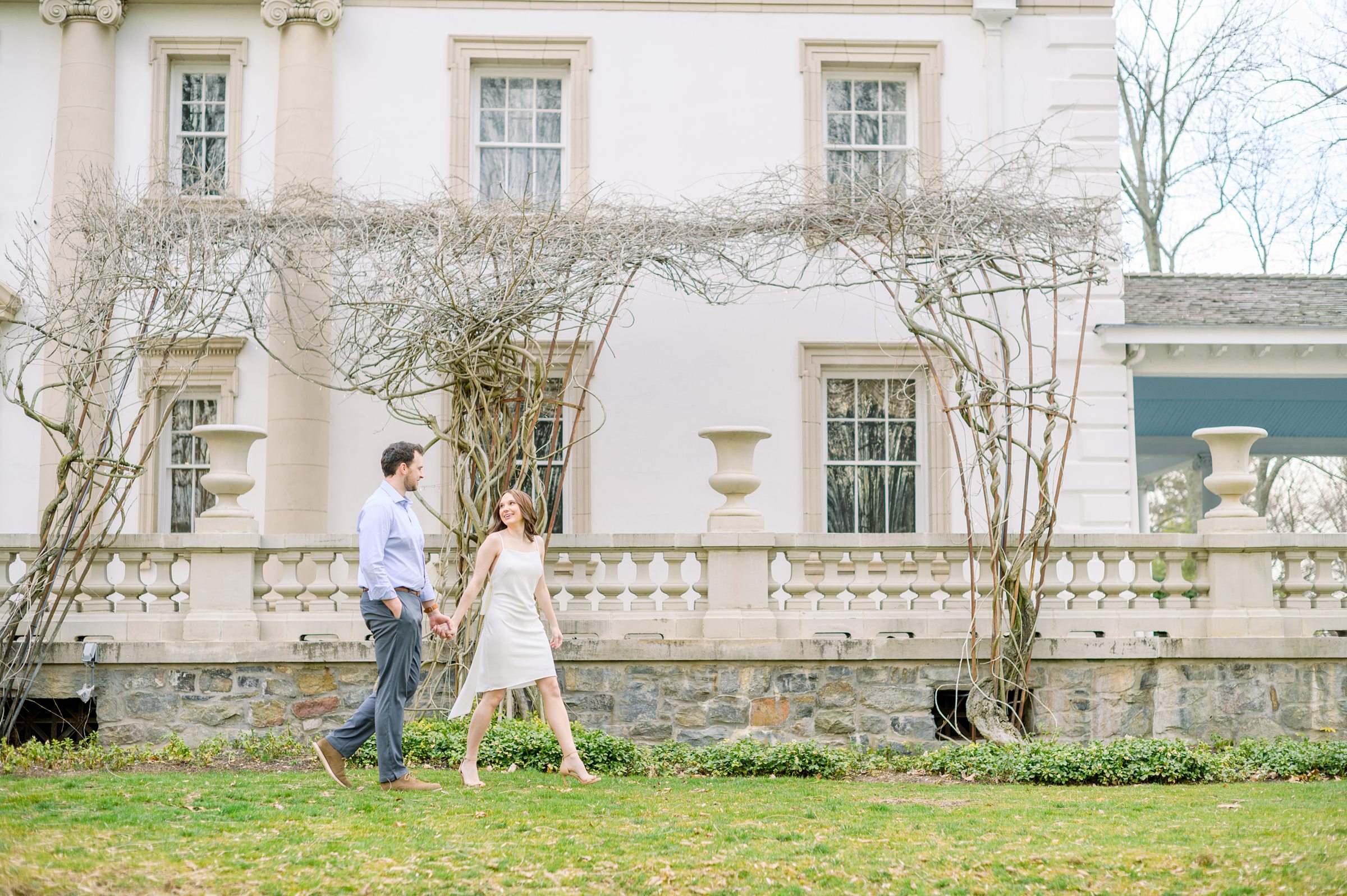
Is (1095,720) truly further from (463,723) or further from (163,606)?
(163,606)

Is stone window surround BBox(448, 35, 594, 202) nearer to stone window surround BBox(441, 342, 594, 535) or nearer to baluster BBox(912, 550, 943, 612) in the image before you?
stone window surround BBox(441, 342, 594, 535)

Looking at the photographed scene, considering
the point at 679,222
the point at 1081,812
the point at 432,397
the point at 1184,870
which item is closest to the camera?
the point at 1184,870

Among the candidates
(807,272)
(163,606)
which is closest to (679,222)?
(807,272)

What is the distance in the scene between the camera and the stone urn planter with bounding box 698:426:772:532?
9328 millimetres

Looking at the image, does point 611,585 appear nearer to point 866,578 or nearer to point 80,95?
point 866,578

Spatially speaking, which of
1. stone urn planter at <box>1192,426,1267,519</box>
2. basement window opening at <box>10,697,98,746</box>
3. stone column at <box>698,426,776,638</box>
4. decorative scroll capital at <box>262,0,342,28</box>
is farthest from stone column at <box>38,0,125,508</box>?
stone urn planter at <box>1192,426,1267,519</box>

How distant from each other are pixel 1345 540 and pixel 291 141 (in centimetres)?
962

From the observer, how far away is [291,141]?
11828 millimetres

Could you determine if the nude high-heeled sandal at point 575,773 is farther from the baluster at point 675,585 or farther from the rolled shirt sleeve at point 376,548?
the baluster at point 675,585

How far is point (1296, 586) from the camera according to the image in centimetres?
951

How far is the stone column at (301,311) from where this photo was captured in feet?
37.5

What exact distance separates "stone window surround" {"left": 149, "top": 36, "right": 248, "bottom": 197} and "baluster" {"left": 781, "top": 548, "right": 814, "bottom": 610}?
6586 millimetres

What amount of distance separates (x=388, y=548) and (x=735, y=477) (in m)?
3.42

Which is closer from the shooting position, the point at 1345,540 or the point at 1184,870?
the point at 1184,870
